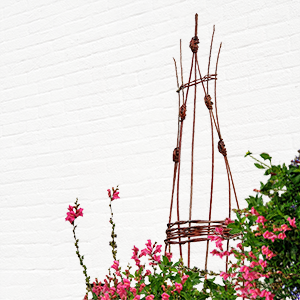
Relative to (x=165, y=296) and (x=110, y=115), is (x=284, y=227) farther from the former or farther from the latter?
(x=110, y=115)

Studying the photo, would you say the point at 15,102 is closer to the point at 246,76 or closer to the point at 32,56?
the point at 32,56

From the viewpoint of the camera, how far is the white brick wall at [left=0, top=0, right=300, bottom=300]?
195 cm

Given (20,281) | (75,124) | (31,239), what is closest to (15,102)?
(75,124)

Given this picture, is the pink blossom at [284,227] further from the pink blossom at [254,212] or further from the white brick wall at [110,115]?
the white brick wall at [110,115]

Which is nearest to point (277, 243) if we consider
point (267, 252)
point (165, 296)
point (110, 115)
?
point (267, 252)

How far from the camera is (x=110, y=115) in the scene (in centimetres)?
226

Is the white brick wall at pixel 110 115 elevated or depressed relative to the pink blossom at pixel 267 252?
elevated

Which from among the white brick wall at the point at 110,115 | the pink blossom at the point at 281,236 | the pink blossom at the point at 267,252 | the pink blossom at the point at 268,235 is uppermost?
the white brick wall at the point at 110,115

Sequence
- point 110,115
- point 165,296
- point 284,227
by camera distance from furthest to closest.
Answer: point 110,115 < point 165,296 < point 284,227

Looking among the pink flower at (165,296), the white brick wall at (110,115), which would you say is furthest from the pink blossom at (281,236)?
→ the white brick wall at (110,115)

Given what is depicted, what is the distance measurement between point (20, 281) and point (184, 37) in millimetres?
1461

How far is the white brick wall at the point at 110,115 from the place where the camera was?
6.41 ft

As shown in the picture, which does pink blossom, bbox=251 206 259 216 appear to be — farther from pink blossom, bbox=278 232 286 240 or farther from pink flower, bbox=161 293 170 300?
pink flower, bbox=161 293 170 300

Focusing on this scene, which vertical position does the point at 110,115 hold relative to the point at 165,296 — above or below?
above
